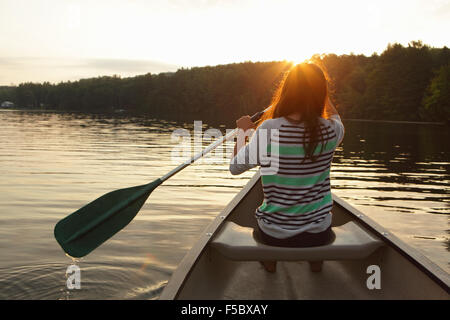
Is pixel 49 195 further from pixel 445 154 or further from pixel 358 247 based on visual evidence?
pixel 445 154

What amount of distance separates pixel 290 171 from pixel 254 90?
84.3 meters

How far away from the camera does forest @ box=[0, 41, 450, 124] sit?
51.4 metres

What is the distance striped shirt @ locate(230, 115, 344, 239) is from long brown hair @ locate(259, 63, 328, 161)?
1.3 inches

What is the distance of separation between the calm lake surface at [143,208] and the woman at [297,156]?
197 centimetres

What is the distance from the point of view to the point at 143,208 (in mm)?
7293

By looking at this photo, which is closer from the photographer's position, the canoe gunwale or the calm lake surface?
the canoe gunwale

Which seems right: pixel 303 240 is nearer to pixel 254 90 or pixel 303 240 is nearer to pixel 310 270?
pixel 310 270

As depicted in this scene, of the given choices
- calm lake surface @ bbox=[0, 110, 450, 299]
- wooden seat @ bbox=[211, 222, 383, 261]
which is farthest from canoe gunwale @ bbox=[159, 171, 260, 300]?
calm lake surface @ bbox=[0, 110, 450, 299]

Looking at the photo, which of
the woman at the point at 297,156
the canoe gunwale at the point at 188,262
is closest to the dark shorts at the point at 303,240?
the woman at the point at 297,156

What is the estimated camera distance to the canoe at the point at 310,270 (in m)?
2.62

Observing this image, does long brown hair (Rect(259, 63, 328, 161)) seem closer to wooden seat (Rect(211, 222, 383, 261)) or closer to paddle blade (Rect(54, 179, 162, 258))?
wooden seat (Rect(211, 222, 383, 261))

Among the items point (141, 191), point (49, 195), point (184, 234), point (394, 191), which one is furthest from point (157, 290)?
point (394, 191)

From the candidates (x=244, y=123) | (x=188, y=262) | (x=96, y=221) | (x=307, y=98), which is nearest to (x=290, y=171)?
(x=307, y=98)

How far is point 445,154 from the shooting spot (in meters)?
17.4
